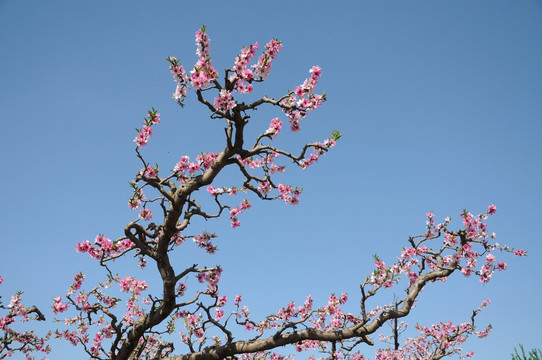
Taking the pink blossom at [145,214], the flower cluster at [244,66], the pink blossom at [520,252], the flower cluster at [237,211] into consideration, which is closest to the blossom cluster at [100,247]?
the pink blossom at [145,214]

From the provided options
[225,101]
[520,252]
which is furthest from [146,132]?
[520,252]

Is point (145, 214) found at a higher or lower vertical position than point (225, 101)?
lower

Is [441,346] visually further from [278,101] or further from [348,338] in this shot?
[278,101]

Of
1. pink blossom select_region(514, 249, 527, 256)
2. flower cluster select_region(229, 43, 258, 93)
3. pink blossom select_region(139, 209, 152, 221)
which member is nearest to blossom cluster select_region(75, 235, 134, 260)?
pink blossom select_region(139, 209, 152, 221)

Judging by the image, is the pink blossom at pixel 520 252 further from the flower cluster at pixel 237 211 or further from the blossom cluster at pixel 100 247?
the blossom cluster at pixel 100 247

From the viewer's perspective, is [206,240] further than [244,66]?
Yes

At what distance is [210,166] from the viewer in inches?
305

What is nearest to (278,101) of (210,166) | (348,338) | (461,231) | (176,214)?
(210,166)

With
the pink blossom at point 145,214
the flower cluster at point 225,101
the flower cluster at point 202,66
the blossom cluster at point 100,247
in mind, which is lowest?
the blossom cluster at point 100,247

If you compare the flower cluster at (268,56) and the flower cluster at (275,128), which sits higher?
the flower cluster at (268,56)

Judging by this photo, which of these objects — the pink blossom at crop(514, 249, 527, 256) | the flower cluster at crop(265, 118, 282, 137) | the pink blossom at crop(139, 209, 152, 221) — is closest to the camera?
Result: the flower cluster at crop(265, 118, 282, 137)

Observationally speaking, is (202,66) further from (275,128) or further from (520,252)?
(520,252)

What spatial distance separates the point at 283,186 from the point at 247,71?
3.25 metres

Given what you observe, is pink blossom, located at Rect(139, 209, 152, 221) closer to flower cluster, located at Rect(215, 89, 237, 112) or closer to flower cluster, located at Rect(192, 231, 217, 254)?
flower cluster, located at Rect(192, 231, 217, 254)
